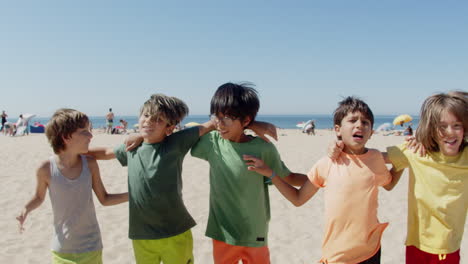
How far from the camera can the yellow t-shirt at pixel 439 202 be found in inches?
84.2

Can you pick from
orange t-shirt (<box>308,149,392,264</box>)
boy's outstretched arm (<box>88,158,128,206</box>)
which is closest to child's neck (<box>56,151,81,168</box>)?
boy's outstretched arm (<box>88,158,128,206</box>)

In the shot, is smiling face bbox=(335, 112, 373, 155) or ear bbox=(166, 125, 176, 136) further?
ear bbox=(166, 125, 176, 136)

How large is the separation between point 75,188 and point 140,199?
1.61ft

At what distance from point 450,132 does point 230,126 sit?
1.52 m

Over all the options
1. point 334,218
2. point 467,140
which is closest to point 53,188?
point 334,218

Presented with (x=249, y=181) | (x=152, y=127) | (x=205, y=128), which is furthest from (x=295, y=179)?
(x=152, y=127)

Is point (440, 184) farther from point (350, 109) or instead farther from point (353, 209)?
point (350, 109)

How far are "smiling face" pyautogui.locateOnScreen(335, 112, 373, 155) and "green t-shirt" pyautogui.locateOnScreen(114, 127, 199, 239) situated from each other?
1.14 m

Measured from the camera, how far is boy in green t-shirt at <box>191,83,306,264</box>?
2225 mm

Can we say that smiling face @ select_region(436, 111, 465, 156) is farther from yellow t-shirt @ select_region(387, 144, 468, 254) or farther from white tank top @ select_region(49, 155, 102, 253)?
white tank top @ select_region(49, 155, 102, 253)

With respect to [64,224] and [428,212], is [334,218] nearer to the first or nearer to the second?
[428,212]

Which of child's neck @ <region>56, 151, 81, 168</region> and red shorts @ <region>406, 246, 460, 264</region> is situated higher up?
child's neck @ <region>56, 151, 81, 168</region>

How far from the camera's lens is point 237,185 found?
2.23 meters

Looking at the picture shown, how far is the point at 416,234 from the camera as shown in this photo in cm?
222
